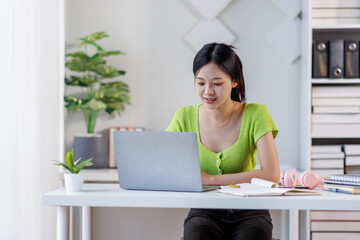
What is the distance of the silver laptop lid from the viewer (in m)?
1.58

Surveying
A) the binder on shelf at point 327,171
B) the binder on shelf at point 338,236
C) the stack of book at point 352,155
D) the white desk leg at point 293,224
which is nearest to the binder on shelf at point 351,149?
the stack of book at point 352,155

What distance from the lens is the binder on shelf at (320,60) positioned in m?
3.07

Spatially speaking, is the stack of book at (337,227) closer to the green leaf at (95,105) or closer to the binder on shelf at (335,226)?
the binder on shelf at (335,226)

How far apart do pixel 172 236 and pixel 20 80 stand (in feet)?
4.58

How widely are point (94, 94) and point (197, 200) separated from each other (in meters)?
1.91

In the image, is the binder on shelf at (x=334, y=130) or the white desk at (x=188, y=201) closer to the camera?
the white desk at (x=188, y=201)

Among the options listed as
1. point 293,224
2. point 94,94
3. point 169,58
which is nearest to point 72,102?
point 94,94

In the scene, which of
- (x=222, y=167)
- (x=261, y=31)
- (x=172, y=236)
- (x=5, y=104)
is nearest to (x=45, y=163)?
(x=5, y=104)

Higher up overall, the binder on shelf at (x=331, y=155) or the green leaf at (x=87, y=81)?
the green leaf at (x=87, y=81)

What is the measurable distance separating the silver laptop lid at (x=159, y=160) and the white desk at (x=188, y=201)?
0.07 metres

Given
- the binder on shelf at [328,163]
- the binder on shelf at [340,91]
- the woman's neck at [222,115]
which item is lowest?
the binder on shelf at [328,163]

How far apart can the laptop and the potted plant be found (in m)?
1.51

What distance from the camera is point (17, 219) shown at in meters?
2.28

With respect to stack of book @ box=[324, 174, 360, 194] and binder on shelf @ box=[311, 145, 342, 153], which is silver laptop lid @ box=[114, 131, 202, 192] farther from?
binder on shelf @ box=[311, 145, 342, 153]
